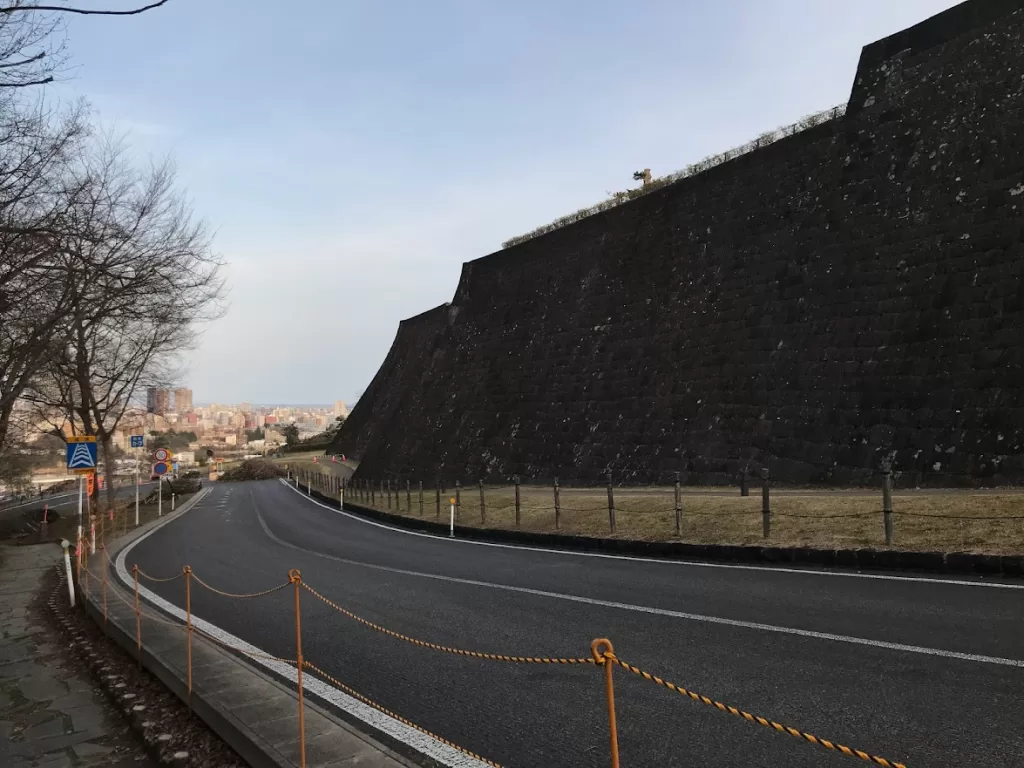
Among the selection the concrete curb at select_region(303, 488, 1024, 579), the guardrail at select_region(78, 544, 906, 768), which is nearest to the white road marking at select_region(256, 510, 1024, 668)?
the guardrail at select_region(78, 544, 906, 768)

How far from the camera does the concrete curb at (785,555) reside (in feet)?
25.1

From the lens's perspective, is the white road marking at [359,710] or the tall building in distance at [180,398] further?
the tall building in distance at [180,398]

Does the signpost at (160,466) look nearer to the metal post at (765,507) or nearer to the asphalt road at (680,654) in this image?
the asphalt road at (680,654)

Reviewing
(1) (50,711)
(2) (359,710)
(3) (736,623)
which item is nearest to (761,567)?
(3) (736,623)

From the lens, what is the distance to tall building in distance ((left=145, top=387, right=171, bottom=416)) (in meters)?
32.6

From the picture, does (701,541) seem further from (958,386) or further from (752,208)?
(752,208)

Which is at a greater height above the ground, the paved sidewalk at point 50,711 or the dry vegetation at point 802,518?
the dry vegetation at point 802,518

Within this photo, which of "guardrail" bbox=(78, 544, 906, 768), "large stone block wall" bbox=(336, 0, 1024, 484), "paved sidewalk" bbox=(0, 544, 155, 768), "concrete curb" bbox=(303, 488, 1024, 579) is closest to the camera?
"guardrail" bbox=(78, 544, 906, 768)

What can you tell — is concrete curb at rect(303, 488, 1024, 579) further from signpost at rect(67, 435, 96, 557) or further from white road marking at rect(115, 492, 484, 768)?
signpost at rect(67, 435, 96, 557)

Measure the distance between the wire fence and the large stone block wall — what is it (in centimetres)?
127

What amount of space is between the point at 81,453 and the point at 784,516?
13580 mm

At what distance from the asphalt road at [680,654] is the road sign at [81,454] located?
15.9 ft

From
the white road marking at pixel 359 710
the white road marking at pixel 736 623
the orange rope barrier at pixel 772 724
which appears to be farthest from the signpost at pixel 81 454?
the orange rope barrier at pixel 772 724

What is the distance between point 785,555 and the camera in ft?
30.6
